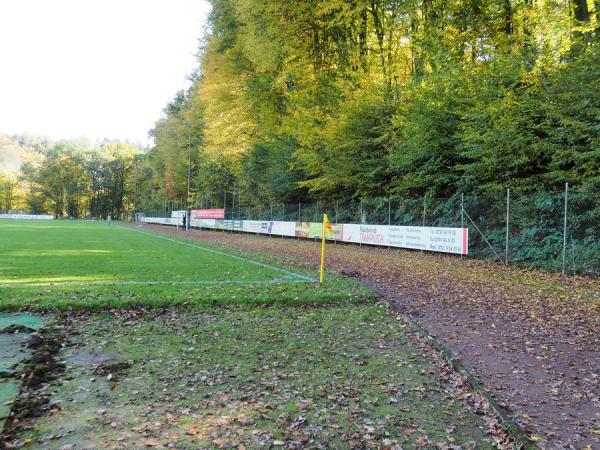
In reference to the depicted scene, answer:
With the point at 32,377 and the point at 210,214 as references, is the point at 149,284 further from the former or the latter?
the point at 210,214

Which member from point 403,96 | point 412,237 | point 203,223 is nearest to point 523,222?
point 412,237

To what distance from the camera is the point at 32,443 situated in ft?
11.4

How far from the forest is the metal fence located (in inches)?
25.0

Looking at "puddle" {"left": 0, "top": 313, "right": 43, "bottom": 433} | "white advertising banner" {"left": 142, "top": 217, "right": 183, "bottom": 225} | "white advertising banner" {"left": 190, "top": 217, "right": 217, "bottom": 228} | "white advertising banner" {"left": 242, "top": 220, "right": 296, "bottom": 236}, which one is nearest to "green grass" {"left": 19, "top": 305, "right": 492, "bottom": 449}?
"puddle" {"left": 0, "top": 313, "right": 43, "bottom": 433}

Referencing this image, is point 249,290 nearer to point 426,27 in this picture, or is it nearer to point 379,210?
point 379,210

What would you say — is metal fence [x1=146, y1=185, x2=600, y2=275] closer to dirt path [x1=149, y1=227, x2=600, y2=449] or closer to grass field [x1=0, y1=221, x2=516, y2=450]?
dirt path [x1=149, y1=227, x2=600, y2=449]

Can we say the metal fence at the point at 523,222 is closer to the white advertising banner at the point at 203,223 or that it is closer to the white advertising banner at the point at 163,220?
the white advertising banner at the point at 203,223

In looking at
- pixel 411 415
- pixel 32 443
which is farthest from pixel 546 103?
pixel 32 443

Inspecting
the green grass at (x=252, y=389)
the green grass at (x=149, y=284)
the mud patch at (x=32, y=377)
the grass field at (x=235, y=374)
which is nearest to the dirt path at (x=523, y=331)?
the grass field at (x=235, y=374)

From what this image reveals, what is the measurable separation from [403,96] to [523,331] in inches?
698

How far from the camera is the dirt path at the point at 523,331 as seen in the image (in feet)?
13.6

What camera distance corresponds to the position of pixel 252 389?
4.65 metres

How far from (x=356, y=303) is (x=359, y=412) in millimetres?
4752

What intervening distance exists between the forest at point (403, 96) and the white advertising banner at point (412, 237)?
2.03 metres
